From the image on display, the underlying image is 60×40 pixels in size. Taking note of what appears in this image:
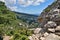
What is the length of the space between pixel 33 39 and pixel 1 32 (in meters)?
26.4

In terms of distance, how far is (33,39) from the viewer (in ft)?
131

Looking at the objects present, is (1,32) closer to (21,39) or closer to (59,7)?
(21,39)

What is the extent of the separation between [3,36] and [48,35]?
98.7 ft

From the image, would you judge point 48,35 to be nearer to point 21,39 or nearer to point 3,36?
point 21,39

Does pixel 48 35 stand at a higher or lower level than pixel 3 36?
higher

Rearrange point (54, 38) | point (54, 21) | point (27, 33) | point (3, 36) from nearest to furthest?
point (54, 38), point (54, 21), point (27, 33), point (3, 36)

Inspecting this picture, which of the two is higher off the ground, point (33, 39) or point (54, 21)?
point (54, 21)

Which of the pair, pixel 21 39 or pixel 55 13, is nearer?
pixel 55 13

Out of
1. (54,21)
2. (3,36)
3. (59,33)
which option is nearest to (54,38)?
(59,33)

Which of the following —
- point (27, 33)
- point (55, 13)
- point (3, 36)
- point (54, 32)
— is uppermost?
point (55, 13)

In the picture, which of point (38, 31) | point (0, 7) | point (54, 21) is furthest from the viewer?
point (0, 7)

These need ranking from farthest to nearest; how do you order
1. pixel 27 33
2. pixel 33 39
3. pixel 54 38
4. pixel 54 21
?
pixel 27 33 → pixel 33 39 → pixel 54 21 → pixel 54 38

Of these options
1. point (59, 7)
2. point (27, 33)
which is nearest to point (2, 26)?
point (27, 33)

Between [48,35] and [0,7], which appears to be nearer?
[48,35]
